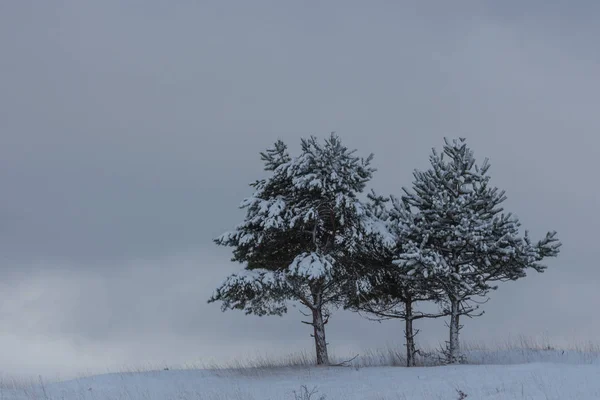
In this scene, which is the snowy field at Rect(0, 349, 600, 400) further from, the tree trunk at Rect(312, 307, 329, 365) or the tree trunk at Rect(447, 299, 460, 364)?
the tree trunk at Rect(447, 299, 460, 364)

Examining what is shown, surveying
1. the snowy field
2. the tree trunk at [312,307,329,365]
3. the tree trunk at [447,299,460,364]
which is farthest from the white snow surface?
the tree trunk at [447,299,460,364]

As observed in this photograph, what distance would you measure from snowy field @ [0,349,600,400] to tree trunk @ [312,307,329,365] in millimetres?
1009

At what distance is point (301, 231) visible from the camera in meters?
25.0

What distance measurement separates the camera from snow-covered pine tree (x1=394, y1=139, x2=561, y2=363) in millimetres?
23531

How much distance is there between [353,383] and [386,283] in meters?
6.82

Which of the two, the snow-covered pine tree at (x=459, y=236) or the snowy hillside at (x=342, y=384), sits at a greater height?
the snow-covered pine tree at (x=459, y=236)

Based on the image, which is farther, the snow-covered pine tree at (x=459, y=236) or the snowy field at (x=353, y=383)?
the snow-covered pine tree at (x=459, y=236)

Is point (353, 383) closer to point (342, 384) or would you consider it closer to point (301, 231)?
point (342, 384)

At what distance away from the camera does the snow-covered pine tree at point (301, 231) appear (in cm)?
2359

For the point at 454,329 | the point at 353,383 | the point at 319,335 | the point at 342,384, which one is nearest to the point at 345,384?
the point at 342,384

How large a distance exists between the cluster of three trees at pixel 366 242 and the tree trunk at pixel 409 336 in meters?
0.04

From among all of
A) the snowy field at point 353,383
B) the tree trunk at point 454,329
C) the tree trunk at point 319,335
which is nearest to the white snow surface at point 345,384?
the snowy field at point 353,383

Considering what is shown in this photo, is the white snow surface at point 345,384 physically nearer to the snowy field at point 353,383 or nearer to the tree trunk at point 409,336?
the snowy field at point 353,383

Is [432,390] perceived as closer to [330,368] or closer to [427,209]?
[330,368]
